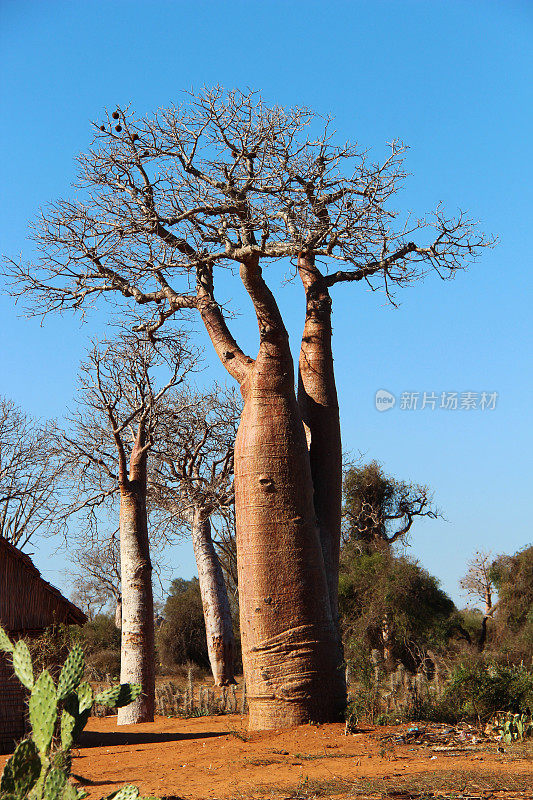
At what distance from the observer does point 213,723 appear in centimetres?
779

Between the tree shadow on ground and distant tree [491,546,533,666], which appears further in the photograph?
distant tree [491,546,533,666]

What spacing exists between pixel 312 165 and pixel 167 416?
17.1ft

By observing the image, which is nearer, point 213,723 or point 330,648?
point 330,648

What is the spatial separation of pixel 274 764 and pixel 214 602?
7179 millimetres

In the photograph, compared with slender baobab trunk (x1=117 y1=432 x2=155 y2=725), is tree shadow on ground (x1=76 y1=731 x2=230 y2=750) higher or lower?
lower

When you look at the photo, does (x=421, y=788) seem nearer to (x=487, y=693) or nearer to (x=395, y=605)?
(x=487, y=693)

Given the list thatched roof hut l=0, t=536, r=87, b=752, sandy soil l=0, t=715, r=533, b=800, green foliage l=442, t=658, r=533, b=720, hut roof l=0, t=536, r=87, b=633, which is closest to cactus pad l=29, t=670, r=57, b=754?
sandy soil l=0, t=715, r=533, b=800

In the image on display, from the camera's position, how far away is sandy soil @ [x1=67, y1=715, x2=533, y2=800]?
13.5 feet

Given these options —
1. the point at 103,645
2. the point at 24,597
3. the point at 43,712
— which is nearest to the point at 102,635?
the point at 103,645

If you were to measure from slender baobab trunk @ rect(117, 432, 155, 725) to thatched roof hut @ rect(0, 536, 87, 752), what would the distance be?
1307 mm

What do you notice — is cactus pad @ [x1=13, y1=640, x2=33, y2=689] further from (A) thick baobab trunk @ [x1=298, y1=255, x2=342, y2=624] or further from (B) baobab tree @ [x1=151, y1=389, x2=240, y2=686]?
(B) baobab tree @ [x1=151, y1=389, x2=240, y2=686]

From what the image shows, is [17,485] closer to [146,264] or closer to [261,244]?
[146,264]

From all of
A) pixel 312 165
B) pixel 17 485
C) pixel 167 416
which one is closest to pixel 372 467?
pixel 167 416

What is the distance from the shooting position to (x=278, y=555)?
5824mm
